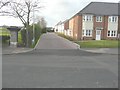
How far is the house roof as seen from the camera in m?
44.8

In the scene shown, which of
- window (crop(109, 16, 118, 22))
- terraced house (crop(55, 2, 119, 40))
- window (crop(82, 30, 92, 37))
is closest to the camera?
terraced house (crop(55, 2, 119, 40))

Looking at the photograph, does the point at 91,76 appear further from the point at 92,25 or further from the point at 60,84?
the point at 92,25

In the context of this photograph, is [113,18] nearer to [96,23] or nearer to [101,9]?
[101,9]

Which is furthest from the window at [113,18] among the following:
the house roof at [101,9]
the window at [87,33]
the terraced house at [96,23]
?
the window at [87,33]

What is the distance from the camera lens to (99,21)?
149 feet

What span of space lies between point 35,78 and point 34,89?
74.1 inches

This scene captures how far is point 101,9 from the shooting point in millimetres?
46594

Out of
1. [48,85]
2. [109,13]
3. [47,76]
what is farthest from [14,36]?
[109,13]

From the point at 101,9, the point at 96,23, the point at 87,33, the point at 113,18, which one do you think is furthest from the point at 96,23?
the point at 113,18

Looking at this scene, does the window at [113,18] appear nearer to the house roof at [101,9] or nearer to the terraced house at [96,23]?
the terraced house at [96,23]

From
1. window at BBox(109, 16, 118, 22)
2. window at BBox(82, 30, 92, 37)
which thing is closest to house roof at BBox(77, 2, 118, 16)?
window at BBox(109, 16, 118, 22)

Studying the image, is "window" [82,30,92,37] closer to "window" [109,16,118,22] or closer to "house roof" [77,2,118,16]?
"house roof" [77,2,118,16]

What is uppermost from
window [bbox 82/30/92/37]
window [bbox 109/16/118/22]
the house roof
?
the house roof

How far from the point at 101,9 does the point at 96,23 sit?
3641mm
